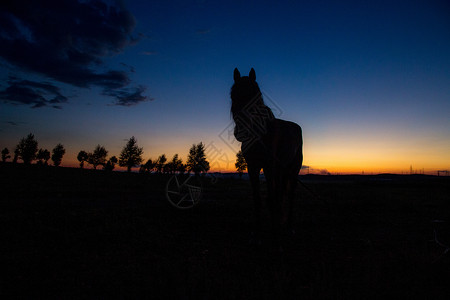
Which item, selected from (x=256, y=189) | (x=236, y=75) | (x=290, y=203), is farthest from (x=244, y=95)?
(x=290, y=203)

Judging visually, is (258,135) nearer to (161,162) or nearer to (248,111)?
(248,111)

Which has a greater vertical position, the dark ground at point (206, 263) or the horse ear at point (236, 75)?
the horse ear at point (236, 75)

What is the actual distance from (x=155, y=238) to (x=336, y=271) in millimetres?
3627

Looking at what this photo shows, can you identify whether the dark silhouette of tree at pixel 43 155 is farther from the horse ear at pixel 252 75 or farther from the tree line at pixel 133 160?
the horse ear at pixel 252 75

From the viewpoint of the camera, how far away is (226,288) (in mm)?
2600

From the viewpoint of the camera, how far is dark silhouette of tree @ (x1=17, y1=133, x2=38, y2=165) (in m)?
89.5

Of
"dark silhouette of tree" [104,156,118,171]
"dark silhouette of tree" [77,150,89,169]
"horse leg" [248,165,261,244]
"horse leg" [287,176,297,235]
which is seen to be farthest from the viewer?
"dark silhouette of tree" [77,150,89,169]

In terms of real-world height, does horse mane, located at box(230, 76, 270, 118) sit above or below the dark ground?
above

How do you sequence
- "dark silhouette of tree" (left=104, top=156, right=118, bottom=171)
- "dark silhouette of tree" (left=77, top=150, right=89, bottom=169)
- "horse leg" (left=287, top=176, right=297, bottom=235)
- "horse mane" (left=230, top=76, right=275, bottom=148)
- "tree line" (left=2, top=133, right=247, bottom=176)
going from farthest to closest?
"dark silhouette of tree" (left=77, top=150, right=89, bottom=169), "dark silhouette of tree" (left=104, top=156, right=118, bottom=171), "tree line" (left=2, top=133, right=247, bottom=176), "horse leg" (left=287, top=176, right=297, bottom=235), "horse mane" (left=230, top=76, right=275, bottom=148)

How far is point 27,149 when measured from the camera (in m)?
90.0

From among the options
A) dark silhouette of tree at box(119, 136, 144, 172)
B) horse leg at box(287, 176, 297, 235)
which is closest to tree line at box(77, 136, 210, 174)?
dark silhouette of tree at box(119, 136, 144, 172)

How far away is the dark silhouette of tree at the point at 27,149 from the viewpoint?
89.5m

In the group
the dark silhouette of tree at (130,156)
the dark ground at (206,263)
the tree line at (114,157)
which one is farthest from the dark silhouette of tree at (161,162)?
the dark ground at (206,263)

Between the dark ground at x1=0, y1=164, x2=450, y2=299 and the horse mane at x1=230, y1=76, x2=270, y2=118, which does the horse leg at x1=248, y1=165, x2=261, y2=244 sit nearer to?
the dark ground at x1=0, y1=164, x2=450, y2=299
